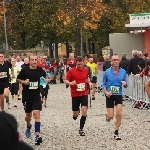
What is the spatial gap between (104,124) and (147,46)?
61.2 feet

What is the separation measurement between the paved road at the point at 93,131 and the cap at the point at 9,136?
717cm

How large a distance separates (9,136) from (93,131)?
31.5 ft

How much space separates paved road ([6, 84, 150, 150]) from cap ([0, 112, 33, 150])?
7169 millimetres

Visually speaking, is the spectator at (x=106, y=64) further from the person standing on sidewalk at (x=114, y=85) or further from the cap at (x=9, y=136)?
the cap at (x=9, y=136)

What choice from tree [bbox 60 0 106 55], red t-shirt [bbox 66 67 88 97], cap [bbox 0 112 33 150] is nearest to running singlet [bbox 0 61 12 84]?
red t-shirt [bbox 66 67 88 97]

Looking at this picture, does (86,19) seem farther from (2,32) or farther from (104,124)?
(104,124)

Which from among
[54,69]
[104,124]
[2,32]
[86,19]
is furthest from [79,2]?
[104,124]

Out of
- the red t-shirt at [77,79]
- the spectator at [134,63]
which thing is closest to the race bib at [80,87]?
the red t-shirt at [77,79]

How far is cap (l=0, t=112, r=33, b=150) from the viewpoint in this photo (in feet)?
7.34

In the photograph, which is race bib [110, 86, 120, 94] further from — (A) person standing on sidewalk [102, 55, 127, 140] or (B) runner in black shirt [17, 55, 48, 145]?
(B) runner in black shirt [17, 55, 48, 145]

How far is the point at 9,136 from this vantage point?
2240 millimetres

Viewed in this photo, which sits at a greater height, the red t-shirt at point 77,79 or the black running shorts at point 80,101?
the red t-shirt at point 77,79

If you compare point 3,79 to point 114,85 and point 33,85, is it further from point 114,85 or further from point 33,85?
point 114,85

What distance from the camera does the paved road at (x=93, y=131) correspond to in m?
9.71
